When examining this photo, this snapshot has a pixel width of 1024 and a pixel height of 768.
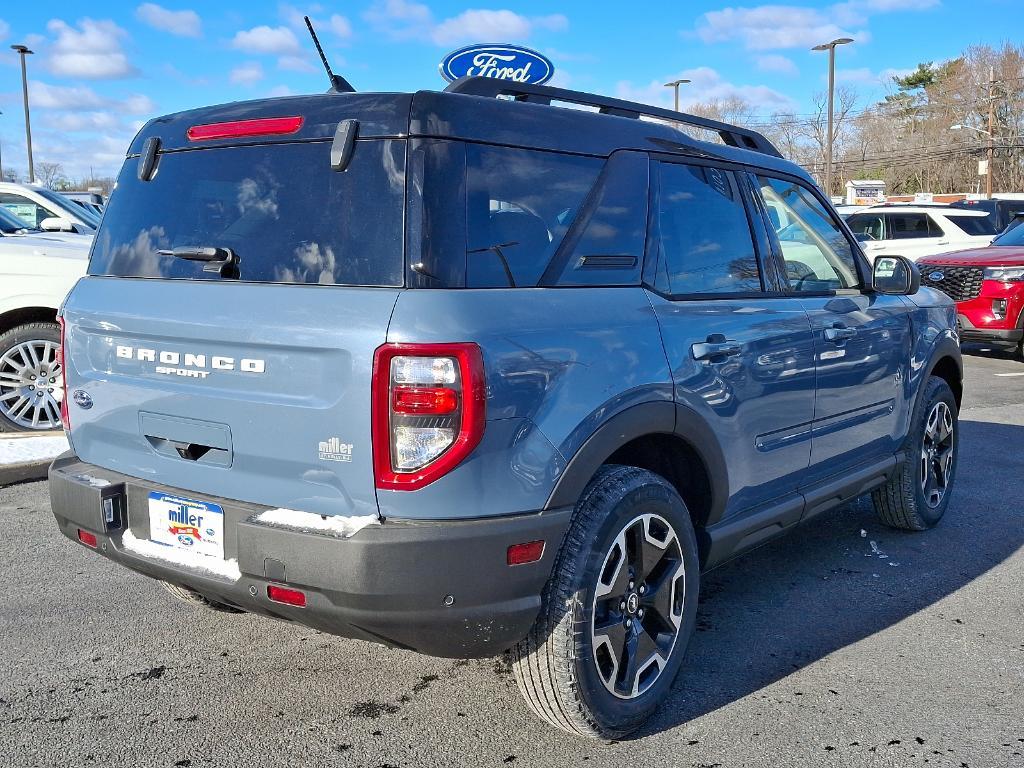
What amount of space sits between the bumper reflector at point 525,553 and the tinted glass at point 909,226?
15.9 meters

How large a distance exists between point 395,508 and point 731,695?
59.6 inches

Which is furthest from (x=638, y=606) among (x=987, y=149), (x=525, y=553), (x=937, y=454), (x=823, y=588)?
(x=987, y=149)

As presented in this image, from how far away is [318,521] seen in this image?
8.50 feet

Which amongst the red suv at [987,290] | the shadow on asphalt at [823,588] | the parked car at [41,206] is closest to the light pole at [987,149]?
the red suv at [987,290]

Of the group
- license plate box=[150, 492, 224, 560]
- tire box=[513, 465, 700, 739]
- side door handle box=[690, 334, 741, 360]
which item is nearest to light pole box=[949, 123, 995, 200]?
side door handle box=[690, 334, 741, 360]

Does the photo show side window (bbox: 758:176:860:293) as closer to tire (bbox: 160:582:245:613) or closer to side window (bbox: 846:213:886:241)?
tire (bbox: 160:582:245:613)

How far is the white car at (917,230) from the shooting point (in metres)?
16.6

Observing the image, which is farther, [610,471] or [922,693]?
[922,693]

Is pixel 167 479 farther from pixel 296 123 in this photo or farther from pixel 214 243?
pixel 296 123

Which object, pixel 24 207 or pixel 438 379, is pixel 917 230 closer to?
pixel 24 207

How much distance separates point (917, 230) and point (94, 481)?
16.5 m

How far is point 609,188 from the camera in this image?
3.12 metres

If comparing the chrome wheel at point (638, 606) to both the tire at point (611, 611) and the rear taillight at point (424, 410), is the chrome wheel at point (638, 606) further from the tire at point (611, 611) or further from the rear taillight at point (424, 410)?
the rear taillight at point (424, 410)

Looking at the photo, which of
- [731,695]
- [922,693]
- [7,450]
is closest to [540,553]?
[731,695]
